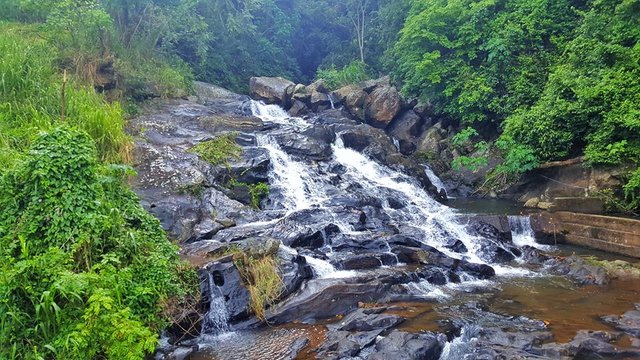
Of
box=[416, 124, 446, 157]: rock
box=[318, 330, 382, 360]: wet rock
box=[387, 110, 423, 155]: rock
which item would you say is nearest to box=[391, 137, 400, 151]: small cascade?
box=[387, 110, 423, 155]: rock

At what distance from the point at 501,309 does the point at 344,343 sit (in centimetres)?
313

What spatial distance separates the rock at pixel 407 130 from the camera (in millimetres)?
20609

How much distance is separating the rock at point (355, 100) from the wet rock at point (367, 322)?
627 inches

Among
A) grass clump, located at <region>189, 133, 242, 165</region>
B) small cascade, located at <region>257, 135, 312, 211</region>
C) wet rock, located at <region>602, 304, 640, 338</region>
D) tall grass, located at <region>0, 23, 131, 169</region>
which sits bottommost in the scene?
wet rock, located at <region>602, 304, 640, 338</region>

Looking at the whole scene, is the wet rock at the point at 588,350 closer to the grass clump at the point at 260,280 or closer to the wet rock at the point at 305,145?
the grass clump at the point at 260,280

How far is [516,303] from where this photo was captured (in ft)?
26.0

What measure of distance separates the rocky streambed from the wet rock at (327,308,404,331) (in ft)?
0.09

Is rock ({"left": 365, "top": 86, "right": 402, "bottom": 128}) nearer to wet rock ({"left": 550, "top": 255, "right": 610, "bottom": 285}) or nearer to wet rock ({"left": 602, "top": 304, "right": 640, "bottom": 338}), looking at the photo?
wet rock ({"left": 550, "top": 255, "right": 610, "bottom": 285})

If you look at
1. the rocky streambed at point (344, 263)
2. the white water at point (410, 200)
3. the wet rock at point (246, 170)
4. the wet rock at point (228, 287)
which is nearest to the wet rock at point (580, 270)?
the rocky streambed at point (344, 263)

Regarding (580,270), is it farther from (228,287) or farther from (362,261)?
Answer: (228,287)

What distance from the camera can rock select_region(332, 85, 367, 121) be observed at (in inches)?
876

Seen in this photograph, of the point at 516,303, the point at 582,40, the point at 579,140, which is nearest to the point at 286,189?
the point at 516,303

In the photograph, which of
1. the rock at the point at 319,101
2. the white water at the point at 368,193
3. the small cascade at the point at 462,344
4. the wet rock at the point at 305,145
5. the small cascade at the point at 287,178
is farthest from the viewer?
the rock at the point at 319,101

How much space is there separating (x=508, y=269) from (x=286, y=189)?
6789mm
